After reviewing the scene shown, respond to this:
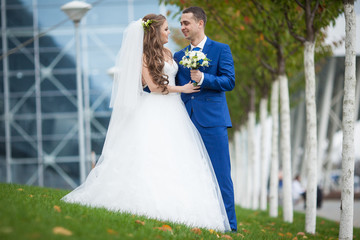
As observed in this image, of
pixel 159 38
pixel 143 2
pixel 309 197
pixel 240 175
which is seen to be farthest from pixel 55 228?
pixel 143 2

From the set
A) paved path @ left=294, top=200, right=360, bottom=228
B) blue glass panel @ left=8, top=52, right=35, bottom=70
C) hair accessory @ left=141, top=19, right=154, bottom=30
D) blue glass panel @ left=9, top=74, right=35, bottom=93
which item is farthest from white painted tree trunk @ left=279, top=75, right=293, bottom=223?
blue glass panel @ left=8, top=52, right=35, bottom=70

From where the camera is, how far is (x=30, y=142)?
2739cm

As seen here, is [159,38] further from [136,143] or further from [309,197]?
[309,197]

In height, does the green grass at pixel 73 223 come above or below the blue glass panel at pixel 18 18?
below

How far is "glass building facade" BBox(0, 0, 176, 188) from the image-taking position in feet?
89.9

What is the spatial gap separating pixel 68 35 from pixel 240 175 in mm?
13375

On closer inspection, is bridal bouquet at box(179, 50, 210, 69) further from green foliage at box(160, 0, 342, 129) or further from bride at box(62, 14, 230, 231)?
green foliage at box(160, 0, 342, 129)

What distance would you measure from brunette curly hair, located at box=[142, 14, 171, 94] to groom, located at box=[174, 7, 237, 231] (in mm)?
309

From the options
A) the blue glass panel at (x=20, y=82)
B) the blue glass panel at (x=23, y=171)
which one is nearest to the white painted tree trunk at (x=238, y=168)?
the blue glass panel at (x=23, y=171)

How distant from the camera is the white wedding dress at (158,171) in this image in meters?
5.10

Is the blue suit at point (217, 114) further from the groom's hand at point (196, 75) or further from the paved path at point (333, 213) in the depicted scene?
the paved path at point (333, 213)

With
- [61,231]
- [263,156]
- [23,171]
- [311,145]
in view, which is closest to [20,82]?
[23,171]

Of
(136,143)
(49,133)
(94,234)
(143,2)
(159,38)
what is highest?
(143,2)

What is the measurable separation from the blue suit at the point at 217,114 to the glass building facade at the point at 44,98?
22144mm
